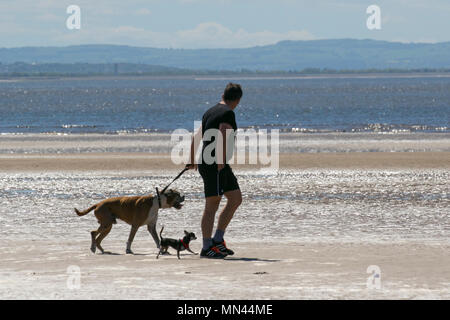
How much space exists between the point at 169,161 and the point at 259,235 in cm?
1364

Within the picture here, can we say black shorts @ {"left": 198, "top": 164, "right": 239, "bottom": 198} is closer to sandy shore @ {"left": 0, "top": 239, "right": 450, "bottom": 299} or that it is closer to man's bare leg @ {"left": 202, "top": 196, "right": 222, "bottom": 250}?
man's bare leg @ {"left": 202, "top": 196, "right": 222, "bottom": 250}

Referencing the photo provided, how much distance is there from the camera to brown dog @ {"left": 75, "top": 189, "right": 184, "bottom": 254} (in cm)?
1120

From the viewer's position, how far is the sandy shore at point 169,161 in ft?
79.6

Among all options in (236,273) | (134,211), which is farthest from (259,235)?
(236,273)

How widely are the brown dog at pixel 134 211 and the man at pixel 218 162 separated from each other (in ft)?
2.26

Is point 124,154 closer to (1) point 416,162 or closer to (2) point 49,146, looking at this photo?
(2) point 49,146

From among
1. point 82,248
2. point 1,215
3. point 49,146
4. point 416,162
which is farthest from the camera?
point 49,146

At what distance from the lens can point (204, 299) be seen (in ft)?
27.2

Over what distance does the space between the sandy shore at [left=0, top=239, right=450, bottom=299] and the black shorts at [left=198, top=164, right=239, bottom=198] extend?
2.78ft

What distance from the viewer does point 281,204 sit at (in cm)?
1648

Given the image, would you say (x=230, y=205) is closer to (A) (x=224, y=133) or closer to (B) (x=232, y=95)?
(A) (x=224, y=133)
